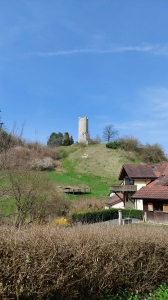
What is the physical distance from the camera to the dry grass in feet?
12.9

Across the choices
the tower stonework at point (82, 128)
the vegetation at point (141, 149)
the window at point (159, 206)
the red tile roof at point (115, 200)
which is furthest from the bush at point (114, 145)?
the window at point (159, 206)

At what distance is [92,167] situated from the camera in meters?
52.0

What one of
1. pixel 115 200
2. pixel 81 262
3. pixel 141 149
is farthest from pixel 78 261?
pixel 141 149

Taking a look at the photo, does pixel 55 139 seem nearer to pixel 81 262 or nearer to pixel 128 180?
pixel 128 180

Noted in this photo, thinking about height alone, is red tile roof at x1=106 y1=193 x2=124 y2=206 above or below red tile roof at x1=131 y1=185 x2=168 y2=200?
below

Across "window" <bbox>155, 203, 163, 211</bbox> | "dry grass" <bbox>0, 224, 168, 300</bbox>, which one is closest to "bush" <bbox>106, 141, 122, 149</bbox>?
"window" <bbox>155, 203, 163, 211</bbox>

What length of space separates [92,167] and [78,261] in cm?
4753

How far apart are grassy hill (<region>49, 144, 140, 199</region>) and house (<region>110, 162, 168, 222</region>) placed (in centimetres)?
676

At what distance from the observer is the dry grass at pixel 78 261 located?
3.94 m

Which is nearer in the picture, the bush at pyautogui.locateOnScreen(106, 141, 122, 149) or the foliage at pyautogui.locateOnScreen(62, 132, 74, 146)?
the bush at pyautogui.locateOnScreen(106, 141, 122, 149)

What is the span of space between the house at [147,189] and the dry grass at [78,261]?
18094 mm

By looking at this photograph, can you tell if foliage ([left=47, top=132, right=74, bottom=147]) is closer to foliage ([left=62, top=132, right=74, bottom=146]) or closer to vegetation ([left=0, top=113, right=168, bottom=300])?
foliage ([left=62, top=132, right=74, bottom=146])

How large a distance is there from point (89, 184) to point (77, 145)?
20610 millimetres

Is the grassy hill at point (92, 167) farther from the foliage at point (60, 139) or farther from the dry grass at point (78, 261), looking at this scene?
the dry grass at point (78, 261)
